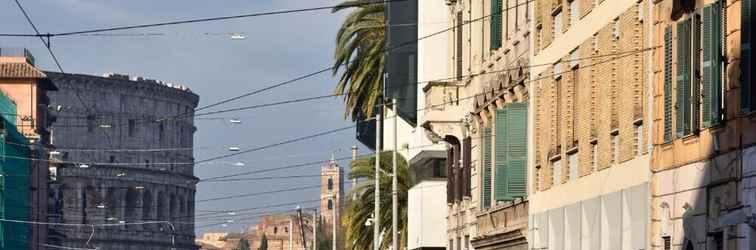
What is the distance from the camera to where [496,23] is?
1844 inches

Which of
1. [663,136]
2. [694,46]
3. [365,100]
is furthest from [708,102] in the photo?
[365,100]

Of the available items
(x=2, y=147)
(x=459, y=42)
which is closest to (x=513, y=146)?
(x=459, y=42)

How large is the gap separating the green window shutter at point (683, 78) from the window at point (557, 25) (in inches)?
422

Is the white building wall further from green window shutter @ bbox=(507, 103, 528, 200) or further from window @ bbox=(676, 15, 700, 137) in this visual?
window @ bbox=(676, 15, 700, 137)

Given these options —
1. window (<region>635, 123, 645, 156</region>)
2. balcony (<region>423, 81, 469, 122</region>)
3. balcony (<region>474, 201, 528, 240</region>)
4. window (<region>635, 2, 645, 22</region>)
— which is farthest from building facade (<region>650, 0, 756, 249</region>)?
balcony (<region>423, 81, 469, 122</region>)

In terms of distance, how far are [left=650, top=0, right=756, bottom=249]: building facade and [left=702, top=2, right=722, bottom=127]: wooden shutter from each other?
0.04ft

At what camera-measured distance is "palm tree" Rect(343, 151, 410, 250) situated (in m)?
79.6

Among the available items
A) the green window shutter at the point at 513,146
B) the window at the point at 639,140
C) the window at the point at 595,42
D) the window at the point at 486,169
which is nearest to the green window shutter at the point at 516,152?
the green window shutter at the point at 513,146

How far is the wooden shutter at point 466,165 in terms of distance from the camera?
51.3 m

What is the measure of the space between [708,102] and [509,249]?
18835 millimetres

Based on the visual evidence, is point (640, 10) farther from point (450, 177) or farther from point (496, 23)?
point (450, 177)

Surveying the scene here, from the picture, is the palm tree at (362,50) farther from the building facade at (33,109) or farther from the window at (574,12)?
→ the building facade at (33,109)

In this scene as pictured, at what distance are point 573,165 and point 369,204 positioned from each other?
44496 mm

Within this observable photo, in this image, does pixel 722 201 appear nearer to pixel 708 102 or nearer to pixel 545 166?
pixel 708 102
